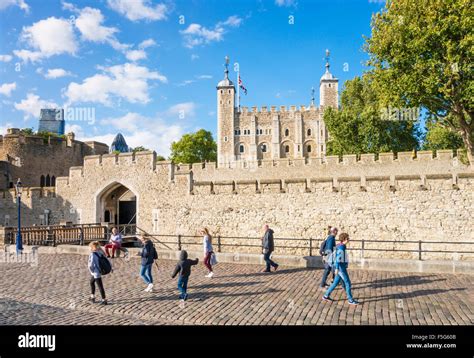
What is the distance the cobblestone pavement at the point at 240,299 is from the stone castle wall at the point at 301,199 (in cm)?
416

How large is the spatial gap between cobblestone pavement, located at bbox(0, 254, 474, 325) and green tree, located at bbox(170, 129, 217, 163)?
47.5 m

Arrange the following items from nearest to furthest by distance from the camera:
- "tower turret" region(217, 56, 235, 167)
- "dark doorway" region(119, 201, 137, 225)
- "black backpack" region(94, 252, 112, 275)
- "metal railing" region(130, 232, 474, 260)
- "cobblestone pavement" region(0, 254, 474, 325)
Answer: "cobblestone pavement" region(0, 254, 474, 325), "black backpack" region(94, 252, 112, 275), "metal railing" region(130, 232, 474, 260), "dark doorway" region(119, 201, 137, 225), "tower turret" region(217, 56, 235, 167)

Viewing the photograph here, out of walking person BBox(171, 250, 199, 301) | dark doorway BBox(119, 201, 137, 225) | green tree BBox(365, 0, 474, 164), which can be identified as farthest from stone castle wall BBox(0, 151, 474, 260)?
walking person BBox(171, 250, 199, 301)

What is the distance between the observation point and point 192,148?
5991 centimetres

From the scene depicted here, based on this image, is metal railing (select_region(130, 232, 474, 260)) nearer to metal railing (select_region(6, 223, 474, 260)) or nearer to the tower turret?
metal railing (select_region(6, 223, 474, 260))

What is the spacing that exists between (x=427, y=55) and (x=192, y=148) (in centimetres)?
4699

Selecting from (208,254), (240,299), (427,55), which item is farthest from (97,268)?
(427,55)

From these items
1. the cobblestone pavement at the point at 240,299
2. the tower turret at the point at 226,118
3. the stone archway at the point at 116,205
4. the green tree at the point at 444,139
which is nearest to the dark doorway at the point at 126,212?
the stone archway at the point at 116,205

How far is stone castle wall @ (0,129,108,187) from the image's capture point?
30.0 m

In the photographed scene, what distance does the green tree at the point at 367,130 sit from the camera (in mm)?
29609

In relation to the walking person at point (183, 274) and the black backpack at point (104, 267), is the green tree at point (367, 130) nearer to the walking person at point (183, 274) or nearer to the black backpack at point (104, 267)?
the walking person at point (183, 274)

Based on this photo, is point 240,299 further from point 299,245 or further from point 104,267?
point 299,245

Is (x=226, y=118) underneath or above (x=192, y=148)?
above
